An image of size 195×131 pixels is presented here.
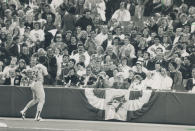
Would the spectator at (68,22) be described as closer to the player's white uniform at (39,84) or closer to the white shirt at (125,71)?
the white shirt at (125,71)

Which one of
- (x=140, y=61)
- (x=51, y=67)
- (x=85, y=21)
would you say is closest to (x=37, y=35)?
(x=85, y=21)

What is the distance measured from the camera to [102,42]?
1923 centimetres

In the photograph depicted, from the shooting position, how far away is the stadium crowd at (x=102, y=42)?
1742cm

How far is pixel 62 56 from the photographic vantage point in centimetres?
1839

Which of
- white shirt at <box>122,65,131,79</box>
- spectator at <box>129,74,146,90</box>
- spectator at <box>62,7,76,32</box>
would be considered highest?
spectator at <box>62,7,76,32</box>

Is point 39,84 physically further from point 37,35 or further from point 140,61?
point 140,61

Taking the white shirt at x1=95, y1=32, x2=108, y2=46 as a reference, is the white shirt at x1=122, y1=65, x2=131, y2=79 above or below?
below

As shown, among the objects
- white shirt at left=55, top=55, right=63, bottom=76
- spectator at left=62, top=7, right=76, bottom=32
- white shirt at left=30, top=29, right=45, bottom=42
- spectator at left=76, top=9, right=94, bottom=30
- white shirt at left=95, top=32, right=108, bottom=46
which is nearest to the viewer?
Result: white shirt at left=55, top=55, right=63, bottom=76

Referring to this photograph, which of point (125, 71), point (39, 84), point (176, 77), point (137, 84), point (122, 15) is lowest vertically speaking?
point (39, 84)

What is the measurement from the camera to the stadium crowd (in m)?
17.4

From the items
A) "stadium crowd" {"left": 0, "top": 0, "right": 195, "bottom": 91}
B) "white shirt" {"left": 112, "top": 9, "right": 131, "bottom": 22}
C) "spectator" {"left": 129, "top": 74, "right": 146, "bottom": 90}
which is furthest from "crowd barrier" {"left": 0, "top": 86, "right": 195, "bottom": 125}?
"white shirt" {"left": 112, "top": 9, "right": 131, "bottom": 22}

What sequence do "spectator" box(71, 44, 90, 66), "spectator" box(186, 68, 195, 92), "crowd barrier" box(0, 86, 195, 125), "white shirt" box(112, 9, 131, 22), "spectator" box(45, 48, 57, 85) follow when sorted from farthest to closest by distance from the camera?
"white shirt" box(112, 9, 131, 22)
"spectator" box(71, 44, 90, 66)
"spectator" box(45, 48, 57, 85)
"spectator" box(186, 68, 195, 92)
"crowd barrier" box(0, 86, 195, 125)

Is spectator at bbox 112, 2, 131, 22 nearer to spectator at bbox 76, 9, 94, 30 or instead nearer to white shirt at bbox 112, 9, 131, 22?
white shirt at bbox 112, 9, 131, 22

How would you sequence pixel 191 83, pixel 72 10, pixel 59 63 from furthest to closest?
pixel 72 10, pixel 59 63, pixel 191 83
